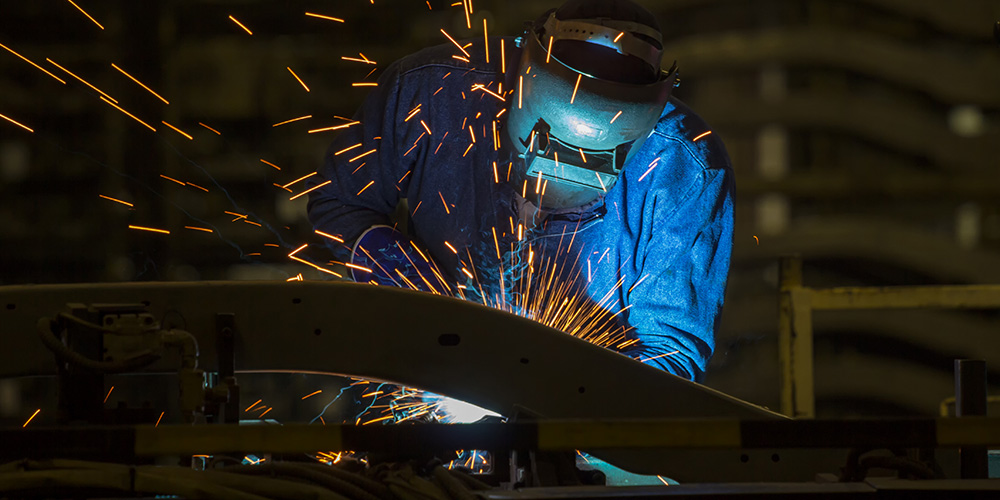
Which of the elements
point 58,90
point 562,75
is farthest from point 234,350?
point 58,90

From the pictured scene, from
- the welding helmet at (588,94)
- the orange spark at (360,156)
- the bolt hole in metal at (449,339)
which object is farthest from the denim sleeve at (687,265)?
the orange spark at (360,156)

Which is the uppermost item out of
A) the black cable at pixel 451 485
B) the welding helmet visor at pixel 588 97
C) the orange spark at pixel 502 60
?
the orange spark at pixel 502 60

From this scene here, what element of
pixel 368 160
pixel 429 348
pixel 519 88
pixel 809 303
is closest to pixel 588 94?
pixel 519 88

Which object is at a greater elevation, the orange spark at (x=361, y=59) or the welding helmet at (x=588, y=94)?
the orange spark at (x=361, y=59)

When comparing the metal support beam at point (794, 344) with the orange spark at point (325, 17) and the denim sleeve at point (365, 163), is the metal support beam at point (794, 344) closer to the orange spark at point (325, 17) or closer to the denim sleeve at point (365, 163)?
the denim sleeve at point (365, 163)

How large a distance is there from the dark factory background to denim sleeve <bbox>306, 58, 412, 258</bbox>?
2.60m

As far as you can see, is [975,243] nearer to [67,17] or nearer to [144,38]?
[144,38]

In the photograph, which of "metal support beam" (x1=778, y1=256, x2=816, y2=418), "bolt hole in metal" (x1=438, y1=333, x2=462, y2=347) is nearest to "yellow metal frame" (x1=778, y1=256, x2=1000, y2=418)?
"metal support beam" (x1=778, y1=256, x2=816, y2=418)

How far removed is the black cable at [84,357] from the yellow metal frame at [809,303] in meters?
3.74

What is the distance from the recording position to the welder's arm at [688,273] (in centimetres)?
223

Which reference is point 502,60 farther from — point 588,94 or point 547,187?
point 588,94

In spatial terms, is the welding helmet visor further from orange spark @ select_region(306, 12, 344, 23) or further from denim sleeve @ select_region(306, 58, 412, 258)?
orange spark @ select_region(306, 12, 344, 23)

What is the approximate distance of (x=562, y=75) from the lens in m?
2.04

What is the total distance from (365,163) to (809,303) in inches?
105
